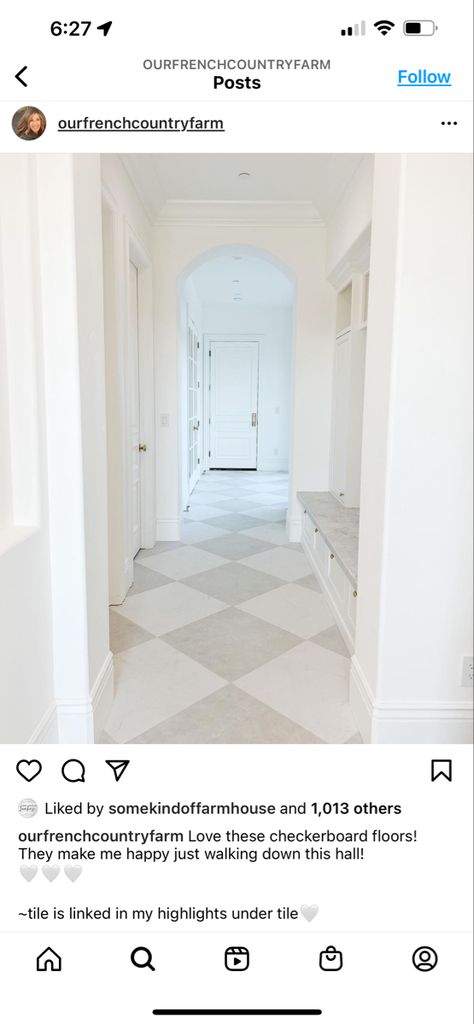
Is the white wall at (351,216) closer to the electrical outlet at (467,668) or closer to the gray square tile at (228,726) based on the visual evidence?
the electrical outlet at (467,668)

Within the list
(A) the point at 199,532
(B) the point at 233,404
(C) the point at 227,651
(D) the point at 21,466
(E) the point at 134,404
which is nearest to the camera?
(D) the point at 21,466

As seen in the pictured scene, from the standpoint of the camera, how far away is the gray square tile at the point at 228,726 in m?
1.62

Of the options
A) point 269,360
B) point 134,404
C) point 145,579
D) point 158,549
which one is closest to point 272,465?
point 269,360

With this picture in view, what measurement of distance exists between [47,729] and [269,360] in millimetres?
7200

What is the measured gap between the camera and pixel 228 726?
1.70 meters

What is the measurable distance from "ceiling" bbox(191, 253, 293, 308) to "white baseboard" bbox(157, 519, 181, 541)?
8.01ft

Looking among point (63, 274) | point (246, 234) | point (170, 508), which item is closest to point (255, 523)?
point (170, 508)
